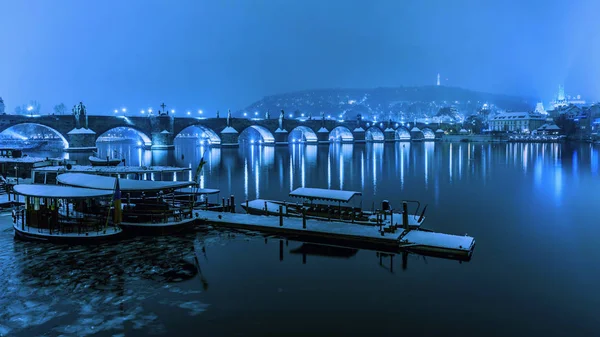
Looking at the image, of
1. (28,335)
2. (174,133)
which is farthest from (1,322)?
(174,133)

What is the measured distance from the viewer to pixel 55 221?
22438 mm

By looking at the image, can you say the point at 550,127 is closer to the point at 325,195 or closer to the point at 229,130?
the point at 229,130

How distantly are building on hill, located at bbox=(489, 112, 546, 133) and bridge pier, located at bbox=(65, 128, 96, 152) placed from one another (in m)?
148

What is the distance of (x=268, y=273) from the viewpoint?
61.6 feet

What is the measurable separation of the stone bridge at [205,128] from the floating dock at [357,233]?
77.4 meters

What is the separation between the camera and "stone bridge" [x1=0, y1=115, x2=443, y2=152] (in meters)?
93.6

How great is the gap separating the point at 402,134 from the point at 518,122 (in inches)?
1689

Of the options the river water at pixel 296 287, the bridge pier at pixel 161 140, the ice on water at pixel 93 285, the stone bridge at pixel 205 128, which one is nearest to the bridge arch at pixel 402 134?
the stone bridge at pixel 205 128

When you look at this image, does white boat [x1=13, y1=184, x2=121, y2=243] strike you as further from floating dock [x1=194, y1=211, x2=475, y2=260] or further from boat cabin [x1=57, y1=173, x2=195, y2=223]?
floating dock [x1=194, y1=211, x2=475, y2=260]

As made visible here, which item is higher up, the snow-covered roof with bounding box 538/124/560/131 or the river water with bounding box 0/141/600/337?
the snow-covered roof with bounding box 538/124/560/131

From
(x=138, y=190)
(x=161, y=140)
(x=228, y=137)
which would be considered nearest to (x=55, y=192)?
(x=138, y=190)

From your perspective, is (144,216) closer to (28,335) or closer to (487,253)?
(28,335)

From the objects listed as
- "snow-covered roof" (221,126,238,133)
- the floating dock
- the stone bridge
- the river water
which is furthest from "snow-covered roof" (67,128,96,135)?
the floating dock

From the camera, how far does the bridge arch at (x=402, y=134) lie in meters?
186
